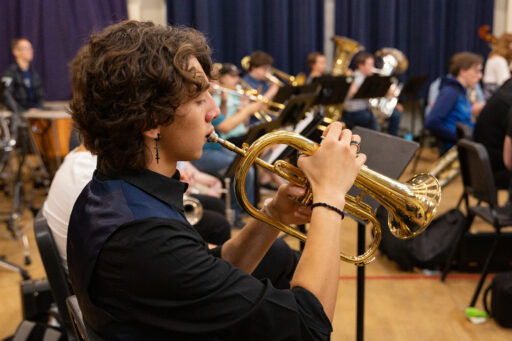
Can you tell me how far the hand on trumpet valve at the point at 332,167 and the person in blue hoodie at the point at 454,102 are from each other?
3616 millimetres

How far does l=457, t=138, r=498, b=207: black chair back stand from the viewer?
2.68m

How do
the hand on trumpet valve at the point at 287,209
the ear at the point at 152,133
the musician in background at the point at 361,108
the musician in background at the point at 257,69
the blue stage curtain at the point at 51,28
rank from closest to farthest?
the ear at the point at 152,133 → the hand on trumpet valve at the point at 287,209 → the musician in background at the point at 257,69 → the musician in background at the point at 361,108 → the blue stage curtain at the point at 51,28

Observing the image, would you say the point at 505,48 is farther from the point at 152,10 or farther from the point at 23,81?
the point at 23,81

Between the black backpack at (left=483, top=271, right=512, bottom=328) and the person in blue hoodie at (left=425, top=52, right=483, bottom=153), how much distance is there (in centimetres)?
202

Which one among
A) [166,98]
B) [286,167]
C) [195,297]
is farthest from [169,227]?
[286,167]

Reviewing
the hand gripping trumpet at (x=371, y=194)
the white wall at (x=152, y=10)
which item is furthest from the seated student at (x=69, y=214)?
the white wall at (x=152, y=10)

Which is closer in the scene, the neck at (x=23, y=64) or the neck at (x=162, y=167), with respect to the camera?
the neck at (x=162, y=167)

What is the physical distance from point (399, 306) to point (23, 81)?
5.05 m

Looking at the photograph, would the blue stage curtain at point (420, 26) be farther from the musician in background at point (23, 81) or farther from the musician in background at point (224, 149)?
the musician in background at point (23, 81)

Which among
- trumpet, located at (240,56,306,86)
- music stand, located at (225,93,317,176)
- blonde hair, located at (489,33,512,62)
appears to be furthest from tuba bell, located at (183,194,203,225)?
blonde hair, located at (489,33,512,62)

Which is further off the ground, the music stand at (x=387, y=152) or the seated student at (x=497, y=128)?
the music stand at (x=387, y=152)

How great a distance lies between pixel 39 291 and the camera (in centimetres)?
229

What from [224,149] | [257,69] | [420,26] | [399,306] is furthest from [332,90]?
[420,26]

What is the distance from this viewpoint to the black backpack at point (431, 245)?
10.9 ft
